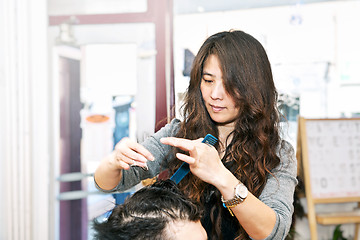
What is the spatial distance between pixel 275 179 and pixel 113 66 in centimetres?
180

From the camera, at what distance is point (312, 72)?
285cm

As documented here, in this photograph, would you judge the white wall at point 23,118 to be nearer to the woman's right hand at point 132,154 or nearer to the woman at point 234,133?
the woman at point 234,133

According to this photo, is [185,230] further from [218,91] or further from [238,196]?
[218,91]

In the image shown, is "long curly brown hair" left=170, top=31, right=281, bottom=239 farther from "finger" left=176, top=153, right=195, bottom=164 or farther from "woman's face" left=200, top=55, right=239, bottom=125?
"finger" left=176, top=153, right=195, bottom=164

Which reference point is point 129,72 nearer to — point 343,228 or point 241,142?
point 241,142

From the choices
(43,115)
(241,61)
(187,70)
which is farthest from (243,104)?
(43,115)

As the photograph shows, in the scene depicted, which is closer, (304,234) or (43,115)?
(43,115)

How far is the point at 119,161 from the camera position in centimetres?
107

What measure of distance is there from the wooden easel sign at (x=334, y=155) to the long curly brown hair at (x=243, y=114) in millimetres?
1609

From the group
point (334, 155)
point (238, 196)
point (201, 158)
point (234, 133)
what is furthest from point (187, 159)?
point (334, 155)

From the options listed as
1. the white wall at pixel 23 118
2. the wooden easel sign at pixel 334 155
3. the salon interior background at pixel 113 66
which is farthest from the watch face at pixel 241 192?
the wooden easel sign at pixel 334 155

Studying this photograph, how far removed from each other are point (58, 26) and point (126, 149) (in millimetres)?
1953

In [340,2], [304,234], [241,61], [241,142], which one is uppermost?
[340,2]

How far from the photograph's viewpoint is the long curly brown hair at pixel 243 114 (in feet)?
4.00
